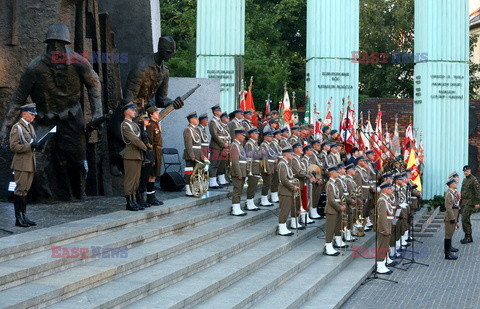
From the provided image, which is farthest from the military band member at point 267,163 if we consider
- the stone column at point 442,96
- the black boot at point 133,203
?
the stone column at point 442,96

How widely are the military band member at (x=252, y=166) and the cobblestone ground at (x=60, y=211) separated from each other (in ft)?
6.07

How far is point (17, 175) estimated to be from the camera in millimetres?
11727

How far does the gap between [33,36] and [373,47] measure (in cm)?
2656

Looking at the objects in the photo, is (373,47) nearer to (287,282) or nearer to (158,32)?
(158,32)

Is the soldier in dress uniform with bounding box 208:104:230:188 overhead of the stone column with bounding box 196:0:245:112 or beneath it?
beneath

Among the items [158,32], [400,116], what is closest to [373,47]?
[400,116]

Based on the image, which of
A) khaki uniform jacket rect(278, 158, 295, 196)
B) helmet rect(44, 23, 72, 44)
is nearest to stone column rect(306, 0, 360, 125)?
khaki uniform jacket rect(278, 158, 295, 196)

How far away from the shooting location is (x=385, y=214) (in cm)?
1481

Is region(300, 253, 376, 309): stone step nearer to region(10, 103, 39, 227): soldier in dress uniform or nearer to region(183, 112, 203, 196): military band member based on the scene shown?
region(183, 112, 203, 196): military band member

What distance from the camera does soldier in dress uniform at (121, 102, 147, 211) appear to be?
44.6 feet

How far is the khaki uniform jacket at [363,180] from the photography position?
17453mm

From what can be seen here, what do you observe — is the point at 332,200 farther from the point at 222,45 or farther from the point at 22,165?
the point at 222,45

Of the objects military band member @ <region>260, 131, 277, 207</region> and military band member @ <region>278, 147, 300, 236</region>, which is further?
military band member @ <region>260, 131, 277, 207</region>

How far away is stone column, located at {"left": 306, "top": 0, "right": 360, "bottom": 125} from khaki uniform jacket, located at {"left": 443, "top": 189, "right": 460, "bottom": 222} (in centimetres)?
603
